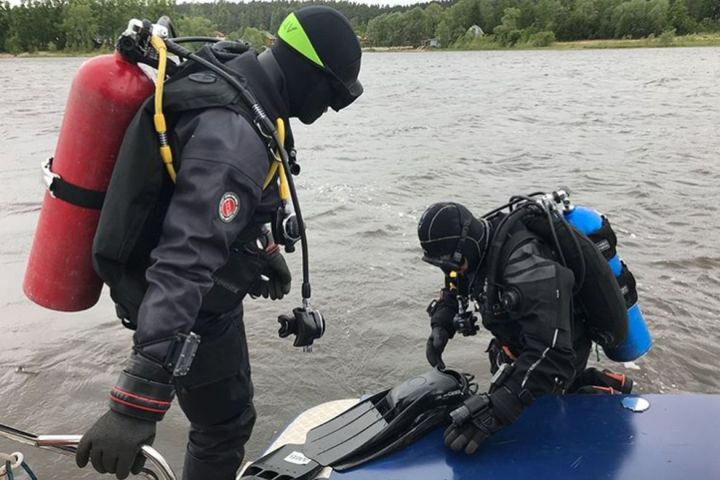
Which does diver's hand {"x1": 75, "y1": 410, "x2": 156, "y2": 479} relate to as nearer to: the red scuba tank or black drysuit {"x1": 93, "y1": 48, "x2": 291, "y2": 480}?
black drysuit {"x1": 93, "y1": 48, "x2": 291, "y2": 480}

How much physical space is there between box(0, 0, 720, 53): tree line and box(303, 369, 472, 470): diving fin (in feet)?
185

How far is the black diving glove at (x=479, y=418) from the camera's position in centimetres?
249

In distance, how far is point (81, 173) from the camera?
6.36ft

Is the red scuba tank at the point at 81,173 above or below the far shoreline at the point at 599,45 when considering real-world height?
above

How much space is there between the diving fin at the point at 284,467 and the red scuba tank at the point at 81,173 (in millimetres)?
1053

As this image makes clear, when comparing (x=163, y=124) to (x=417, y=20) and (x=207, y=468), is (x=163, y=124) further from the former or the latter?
(x=417, y=20)

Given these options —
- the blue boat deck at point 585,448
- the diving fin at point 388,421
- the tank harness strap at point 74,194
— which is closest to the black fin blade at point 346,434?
the diving fin at point 388,421

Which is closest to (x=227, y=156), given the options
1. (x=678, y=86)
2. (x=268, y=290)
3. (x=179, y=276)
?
(x=179, y=276)

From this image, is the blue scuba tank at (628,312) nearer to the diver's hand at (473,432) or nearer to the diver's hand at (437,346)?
the diver's hand at (437,346)

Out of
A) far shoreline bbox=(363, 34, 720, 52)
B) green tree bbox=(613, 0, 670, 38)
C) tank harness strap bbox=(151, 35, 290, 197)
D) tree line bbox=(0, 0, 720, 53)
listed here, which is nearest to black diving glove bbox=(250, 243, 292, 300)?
tank harness strap bbox=(151, 35, 290, 197)

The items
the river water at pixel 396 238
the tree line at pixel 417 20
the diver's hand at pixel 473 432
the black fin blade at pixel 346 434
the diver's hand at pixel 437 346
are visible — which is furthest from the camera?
the tree line at pixel 417 20

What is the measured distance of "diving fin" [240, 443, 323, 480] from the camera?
8.24ft

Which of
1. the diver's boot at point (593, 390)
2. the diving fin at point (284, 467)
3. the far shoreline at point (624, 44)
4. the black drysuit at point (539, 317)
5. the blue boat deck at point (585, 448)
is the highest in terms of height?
the black drysuit at point (539, 317)

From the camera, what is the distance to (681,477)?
2.31 m
